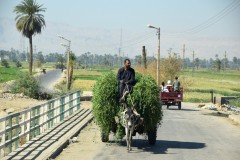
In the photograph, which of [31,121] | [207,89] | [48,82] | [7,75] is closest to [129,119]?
[31,121]

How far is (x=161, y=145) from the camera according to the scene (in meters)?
15.3

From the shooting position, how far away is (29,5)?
97.9 m

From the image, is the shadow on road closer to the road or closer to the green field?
the road

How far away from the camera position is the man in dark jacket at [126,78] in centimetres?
1414

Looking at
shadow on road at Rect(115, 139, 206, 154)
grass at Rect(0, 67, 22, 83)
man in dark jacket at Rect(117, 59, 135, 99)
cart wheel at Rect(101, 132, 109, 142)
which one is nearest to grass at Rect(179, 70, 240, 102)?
grass at Rect(0, 67, 22, 83)

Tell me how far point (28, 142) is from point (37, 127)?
1.84 meters

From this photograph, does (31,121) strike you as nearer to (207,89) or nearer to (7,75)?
(207,89)

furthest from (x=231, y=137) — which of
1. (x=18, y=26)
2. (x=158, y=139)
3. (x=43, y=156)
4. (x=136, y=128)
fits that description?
(x=18, y=26)

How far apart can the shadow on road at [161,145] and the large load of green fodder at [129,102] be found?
60cm

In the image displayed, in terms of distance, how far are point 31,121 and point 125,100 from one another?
370cm

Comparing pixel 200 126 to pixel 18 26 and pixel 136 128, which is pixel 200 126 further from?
pixel 18 26

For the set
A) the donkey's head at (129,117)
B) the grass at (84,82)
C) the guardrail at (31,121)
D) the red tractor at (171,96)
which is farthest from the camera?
the grass at (84,82)

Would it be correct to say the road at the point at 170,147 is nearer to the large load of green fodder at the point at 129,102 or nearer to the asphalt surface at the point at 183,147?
the asphalt surface at the point at 183,147

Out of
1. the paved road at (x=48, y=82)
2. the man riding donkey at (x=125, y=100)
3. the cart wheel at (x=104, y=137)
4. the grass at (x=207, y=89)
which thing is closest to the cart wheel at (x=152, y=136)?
the man riding donkey at (x=125, y=100)
